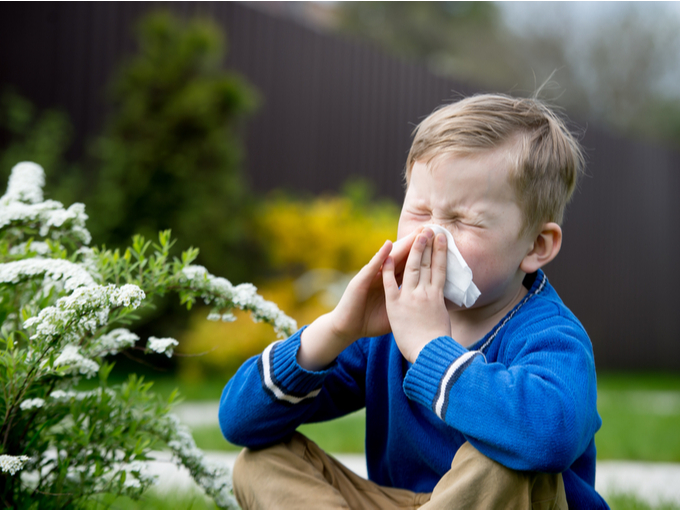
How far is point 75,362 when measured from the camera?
1.37m

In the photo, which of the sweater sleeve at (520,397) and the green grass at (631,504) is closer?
the sweater sleeve at (520,397)

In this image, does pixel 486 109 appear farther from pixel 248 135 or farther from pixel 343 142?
pixel 343 142

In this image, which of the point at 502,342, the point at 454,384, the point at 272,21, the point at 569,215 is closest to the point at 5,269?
the point at 454,384

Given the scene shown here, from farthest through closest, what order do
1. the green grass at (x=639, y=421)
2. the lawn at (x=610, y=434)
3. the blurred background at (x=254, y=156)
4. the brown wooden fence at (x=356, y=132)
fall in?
1. the brown wooden fence at (x=356, y=132)
2. the blurred background at (x=254, y=156)
3. the green grass at (x=639, y=421)
4. the lawn at (x=610, y=434)

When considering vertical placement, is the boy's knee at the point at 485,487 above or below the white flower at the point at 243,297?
below

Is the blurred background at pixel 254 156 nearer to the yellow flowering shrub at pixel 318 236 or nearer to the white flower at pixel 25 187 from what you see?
the yellow flowering shrub at pixel 318 236

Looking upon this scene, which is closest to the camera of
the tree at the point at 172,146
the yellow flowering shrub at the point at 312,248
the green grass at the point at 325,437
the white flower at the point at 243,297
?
the white flower at the point at 243,297

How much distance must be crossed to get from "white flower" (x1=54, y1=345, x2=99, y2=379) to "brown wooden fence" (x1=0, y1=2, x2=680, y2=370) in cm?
412

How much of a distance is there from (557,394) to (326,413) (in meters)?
0.69

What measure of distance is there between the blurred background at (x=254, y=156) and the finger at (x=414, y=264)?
2.93 ft

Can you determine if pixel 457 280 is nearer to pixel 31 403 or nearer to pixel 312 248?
pixel 31 403

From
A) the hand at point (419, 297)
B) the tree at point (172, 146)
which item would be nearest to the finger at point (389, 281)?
the hand at point (419, 297)

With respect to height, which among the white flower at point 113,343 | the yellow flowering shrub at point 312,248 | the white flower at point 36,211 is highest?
the white flower at point 36,211

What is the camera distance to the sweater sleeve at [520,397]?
1.10 m
